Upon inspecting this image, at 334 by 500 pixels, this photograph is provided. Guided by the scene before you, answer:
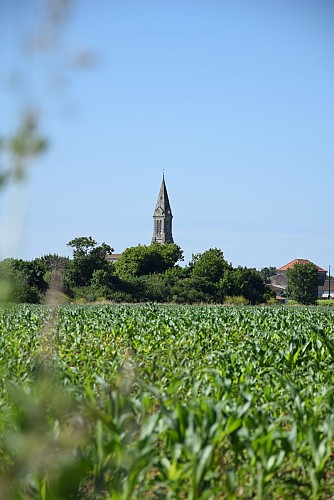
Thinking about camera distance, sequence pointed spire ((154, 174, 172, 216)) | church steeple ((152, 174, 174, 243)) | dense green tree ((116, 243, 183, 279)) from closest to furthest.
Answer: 1. dense green tree ((116, 243, 183, 279))
2. church steeple ((152, 174, 174, 243))
3. pointed spire ((154, 174, 172, 216))

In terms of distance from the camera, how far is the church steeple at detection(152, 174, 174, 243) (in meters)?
169

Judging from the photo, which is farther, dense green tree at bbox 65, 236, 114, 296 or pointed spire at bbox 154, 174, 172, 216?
pointed spire at bbox 154, 174, 172, 216

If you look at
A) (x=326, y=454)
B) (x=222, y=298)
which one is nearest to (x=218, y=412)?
(x=326, y=454)

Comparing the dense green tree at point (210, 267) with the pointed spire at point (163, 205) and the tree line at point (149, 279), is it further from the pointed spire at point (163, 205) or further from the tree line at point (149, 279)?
the pointed spire at point (163, 205)

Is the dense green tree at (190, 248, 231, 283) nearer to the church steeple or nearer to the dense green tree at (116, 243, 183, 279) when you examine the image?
the dense green tree at (116, 243, 183, 279)

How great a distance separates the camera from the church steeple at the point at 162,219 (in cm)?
16875

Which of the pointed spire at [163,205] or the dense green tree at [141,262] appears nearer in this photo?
the dense green tree at [141,262]

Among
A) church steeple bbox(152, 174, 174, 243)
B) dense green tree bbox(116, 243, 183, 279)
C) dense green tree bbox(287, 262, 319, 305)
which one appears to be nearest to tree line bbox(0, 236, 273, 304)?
dense green tree bbox(116, 243, 183, 279)

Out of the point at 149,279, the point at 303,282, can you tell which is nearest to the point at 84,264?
the point at 149,279

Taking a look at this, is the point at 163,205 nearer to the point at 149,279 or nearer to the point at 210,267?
the point at 210,267

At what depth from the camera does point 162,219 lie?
554 ft

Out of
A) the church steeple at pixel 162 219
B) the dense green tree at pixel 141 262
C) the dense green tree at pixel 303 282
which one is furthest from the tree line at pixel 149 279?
the church steeple at pixel 162 219

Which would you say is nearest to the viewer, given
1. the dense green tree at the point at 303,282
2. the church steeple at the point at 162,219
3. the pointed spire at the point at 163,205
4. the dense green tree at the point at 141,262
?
the dense green tree at the point at 141,262

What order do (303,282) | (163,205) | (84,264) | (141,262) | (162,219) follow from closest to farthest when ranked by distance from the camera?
(84,264)
(141,262)
(303,282)
(162,219)
(163,205)
